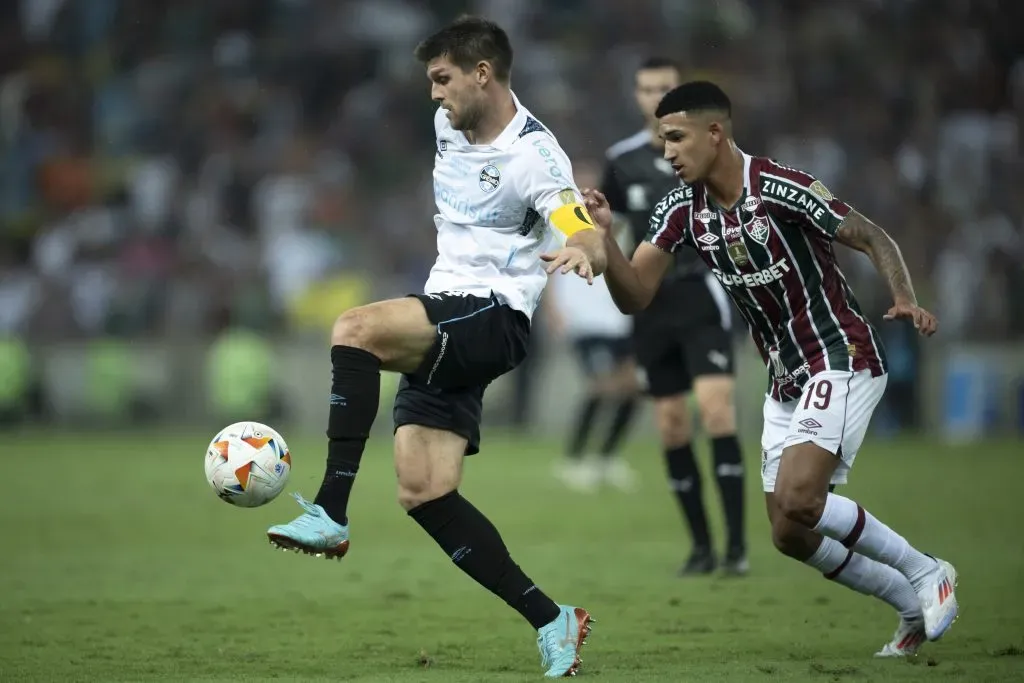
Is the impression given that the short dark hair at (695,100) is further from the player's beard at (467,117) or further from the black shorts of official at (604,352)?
the black shorts of official at (604,352)

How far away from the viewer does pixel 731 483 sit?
8.69 m

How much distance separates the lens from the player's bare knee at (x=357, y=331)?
5.37 meters

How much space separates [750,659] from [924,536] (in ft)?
14.4

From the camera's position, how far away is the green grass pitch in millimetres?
5777

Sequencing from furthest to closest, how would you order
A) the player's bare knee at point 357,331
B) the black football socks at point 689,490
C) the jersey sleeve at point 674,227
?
1. the black football socks at point 689,490
2. the jersey sleeve at point 674,227
3. the player's bare knee at point 357,331

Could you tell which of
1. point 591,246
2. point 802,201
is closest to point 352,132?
point 802,201

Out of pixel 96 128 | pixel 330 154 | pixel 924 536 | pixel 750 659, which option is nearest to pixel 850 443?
pixel 750 659

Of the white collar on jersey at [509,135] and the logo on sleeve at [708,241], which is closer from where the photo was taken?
the white collar on jersey at [509,135]

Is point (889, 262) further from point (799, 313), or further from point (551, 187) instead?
point (551, 187)

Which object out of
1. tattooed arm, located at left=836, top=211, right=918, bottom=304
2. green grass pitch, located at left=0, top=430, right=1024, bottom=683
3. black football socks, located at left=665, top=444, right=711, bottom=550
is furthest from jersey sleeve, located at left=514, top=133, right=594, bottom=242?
black football socks, located at left=665, top=444, right=711, bottom=550

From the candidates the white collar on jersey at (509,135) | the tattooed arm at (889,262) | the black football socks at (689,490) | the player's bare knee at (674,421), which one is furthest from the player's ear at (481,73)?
the black football socks at (689,490)

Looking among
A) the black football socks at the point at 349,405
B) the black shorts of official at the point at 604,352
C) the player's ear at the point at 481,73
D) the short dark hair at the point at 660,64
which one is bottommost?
the black football socks at the point at 349,405

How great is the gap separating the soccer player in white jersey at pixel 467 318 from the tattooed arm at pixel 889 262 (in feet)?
3.78

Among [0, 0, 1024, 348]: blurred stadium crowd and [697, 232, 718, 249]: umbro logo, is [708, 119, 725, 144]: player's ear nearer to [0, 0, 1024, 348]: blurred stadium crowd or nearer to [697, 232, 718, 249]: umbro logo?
[697, 232, 718, 249]: umbro logo
